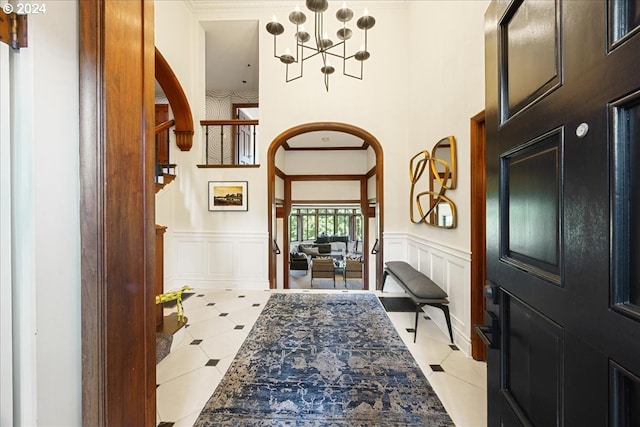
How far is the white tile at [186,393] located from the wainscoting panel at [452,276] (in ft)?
7.56

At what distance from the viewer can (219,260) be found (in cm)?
464

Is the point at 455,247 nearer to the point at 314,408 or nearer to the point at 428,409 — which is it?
the point at 428,409

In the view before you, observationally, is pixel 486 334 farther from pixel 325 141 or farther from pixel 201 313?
pixel 325 141

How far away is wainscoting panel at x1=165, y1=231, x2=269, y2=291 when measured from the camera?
4.59m

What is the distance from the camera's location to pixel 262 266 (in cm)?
461

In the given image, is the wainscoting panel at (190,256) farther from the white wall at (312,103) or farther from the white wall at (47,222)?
the white wall at (47,222)

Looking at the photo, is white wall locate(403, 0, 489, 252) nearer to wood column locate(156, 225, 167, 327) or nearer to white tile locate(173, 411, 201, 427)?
white tile locate(173, 411, 201, 427)

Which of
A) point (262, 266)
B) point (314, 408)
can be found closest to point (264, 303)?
point (262, 266)

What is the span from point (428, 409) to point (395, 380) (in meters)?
0.33

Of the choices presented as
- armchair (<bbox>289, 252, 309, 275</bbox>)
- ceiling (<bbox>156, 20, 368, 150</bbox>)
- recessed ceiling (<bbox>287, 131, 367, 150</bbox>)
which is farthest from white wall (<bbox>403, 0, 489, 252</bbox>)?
armchair (<bbox>289, 252, 309, 275</bbox>)

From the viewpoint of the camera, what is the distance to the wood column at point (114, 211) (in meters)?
0.91

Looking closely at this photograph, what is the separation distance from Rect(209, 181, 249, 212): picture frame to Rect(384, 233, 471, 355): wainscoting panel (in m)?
2.97

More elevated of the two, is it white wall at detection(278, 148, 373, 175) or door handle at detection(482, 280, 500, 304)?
white wall at detection(278, 148, 373, 175)

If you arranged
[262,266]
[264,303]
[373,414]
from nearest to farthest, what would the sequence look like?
[373,414] < [264,303] < [262,266]
